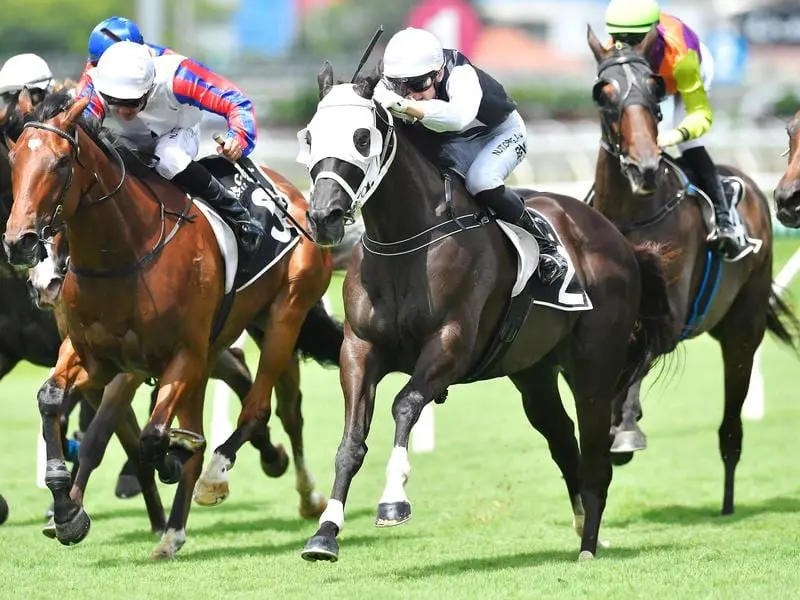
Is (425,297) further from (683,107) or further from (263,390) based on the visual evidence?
(683,107)

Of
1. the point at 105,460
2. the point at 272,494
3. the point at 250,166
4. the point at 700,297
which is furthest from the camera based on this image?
the point at 105,460

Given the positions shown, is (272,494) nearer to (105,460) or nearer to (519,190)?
(105,460)

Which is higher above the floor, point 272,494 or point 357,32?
point 357,32

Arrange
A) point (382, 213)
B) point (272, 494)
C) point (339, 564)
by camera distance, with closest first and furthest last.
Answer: point (382, 213)
point (339, 564)
point (272, 494)

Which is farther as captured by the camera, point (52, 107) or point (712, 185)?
point (712, 185)

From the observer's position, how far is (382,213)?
253 inches

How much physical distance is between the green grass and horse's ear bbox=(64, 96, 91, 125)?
1946mm

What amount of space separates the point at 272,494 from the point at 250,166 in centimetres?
265

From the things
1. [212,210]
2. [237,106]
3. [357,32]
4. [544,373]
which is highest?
[357,32]

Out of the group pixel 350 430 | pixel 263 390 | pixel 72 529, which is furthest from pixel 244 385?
pixel 350 430

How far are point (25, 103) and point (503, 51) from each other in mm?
75907

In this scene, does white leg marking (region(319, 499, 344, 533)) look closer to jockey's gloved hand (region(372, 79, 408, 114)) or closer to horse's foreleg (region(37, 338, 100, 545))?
horse's foreleg (region(37, 338, 100, 545))

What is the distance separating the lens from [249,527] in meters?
8.49

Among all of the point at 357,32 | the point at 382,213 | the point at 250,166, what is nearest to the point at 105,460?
the point at 250,166
